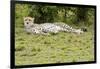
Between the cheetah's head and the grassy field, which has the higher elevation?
the cheetah's head

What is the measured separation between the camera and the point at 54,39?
235 cm

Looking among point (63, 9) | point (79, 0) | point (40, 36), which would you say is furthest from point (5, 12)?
point (79, 0)

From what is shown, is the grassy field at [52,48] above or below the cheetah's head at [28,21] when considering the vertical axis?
below

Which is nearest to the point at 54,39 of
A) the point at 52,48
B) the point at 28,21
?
the point at 52,48

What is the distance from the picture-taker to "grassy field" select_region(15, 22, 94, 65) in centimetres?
222

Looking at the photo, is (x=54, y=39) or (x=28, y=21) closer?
(x=28, y=21)

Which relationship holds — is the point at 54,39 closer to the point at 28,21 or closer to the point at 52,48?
the point at 52,48

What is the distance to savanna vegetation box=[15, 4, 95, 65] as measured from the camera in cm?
222

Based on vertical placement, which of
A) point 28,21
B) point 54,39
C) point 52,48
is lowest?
point 52,48

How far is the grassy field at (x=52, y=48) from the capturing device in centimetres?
222

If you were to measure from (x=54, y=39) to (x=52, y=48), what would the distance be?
0.35ft

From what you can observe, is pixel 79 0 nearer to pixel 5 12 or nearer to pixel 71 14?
pixel 71 14

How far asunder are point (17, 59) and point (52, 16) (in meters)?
0.64

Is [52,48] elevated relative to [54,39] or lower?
lower
